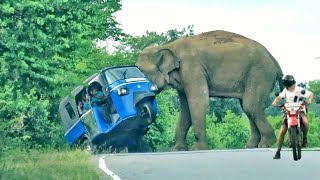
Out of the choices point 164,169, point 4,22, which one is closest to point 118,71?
point 164,169

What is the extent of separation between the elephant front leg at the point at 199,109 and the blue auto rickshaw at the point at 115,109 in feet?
6.68

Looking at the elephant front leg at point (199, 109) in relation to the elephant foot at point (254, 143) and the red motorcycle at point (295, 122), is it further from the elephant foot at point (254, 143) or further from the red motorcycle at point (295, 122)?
the red motorcycle at point (295, 122)

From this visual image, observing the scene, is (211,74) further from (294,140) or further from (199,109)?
(294,140)

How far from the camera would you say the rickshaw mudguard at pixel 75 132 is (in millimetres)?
37375

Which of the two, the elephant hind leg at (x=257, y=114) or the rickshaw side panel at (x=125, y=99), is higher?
the rickshaw side panel at (x=125, y=99)

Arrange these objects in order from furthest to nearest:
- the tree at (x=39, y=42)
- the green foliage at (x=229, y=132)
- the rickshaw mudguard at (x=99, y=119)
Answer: the green foliage at (x=229, y=132) < the rickshaw mudguard at (x=99, y=119) < the tree at (x=39, y=42)

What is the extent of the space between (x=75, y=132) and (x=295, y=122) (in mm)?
18805

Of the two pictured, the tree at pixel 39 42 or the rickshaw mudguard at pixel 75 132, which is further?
the rickshaw mudguard at pixel 75 132

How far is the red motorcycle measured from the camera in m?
19.9

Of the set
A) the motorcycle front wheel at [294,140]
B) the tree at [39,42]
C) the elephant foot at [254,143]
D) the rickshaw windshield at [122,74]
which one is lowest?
the elephant foot at [254,143]

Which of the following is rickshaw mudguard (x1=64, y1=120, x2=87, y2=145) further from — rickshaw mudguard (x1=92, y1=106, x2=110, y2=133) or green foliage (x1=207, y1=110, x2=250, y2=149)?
green foliage (x1=207, y1=110, x2=250, y2=149)

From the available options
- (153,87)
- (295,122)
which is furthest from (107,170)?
(153,87)

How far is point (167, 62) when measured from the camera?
126 ft

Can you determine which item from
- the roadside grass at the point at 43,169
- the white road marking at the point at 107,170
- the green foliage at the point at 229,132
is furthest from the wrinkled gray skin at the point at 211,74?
the green foliage at the point at 229,132
